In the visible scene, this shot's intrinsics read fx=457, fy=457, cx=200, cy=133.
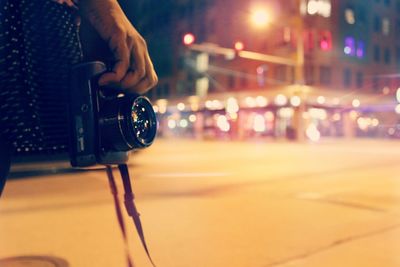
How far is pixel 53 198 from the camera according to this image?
725 cm

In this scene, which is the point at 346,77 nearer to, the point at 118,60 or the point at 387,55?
the point at 387,55

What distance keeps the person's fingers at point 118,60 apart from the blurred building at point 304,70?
29789 mm

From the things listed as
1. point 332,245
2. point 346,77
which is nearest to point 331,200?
point 332,245

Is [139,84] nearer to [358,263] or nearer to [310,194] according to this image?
[358,263]

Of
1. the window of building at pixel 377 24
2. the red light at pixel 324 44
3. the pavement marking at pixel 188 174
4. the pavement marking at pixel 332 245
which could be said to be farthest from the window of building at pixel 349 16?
the pavement marking at pixel 332 245

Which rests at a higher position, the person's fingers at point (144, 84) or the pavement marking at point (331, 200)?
the person's fingers at point (144, 84)

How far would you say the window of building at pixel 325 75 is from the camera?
111 feet

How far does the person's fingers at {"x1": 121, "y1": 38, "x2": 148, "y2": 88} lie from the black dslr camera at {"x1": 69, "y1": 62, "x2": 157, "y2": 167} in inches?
1.9

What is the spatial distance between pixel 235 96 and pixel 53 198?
30.4 metres

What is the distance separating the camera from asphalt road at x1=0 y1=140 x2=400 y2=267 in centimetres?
388

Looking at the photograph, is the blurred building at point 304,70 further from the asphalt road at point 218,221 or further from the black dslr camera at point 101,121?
the black dslr camera at point 101,121

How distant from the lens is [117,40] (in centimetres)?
→ 137

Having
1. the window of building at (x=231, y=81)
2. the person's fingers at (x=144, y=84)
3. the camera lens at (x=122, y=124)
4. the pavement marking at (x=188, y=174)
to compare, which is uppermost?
the window of building at (x=231, y=81)

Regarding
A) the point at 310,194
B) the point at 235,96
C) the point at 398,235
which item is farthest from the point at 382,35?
the point at 398,235
